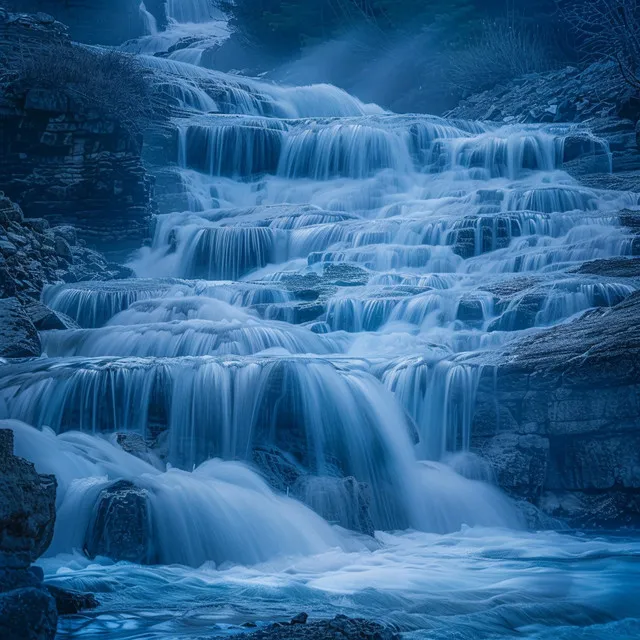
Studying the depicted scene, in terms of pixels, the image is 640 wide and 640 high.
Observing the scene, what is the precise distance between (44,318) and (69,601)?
24.8ft

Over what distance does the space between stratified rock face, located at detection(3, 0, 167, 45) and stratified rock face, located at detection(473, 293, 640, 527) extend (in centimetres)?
3315

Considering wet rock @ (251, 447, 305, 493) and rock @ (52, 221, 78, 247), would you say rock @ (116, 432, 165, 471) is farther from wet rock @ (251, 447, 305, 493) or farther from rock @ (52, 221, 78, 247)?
rock @ (52, 221, 78, 247)

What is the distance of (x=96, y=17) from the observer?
4081 cm

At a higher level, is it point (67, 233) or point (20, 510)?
point (67, 233)

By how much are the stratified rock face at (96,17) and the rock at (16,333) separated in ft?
94.4

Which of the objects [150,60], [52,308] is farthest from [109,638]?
[150,60]

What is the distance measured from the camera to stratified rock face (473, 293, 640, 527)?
29.6 ft

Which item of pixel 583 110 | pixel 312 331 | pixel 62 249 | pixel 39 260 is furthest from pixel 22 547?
pixel 583 110

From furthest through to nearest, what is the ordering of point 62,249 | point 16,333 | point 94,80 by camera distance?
point 94,80, point 62,249, point 16,333

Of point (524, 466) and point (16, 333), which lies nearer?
point (524, 466)

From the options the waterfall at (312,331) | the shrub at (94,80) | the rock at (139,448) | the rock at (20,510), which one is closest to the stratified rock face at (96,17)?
the shrub at (94,80)

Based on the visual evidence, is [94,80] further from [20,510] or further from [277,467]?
[20,510]

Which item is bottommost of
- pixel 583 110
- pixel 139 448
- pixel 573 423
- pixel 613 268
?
pixel 139 448

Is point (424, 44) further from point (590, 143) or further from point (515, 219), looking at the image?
point (515, 219)
